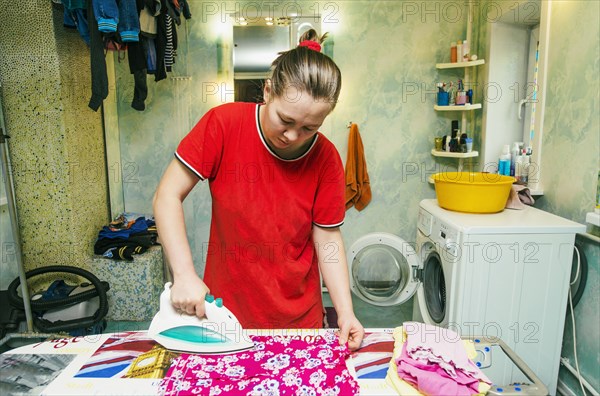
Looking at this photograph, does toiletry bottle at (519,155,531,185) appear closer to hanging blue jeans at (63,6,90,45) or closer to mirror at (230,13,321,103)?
mirror at (230,13,321,103)

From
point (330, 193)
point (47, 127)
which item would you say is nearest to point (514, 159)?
point (330, 193)

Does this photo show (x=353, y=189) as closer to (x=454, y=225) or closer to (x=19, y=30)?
(x=454, y=225)

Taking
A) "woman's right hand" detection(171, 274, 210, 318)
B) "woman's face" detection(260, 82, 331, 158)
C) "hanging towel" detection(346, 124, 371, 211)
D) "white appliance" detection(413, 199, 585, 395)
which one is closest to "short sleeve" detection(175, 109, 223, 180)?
"woman's face" detection(260, 82, 331, 158)

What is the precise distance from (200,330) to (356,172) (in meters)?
2.31

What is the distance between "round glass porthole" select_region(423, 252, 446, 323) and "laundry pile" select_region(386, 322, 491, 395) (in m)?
1.16

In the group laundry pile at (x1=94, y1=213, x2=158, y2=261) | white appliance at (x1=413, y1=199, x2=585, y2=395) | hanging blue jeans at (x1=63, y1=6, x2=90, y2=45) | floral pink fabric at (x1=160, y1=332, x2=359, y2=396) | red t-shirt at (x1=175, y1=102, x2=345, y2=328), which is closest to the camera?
floral pink fabric at (x1=160, y1=332, x2=359, y2=396)

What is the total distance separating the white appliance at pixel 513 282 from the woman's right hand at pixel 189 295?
4.21ft

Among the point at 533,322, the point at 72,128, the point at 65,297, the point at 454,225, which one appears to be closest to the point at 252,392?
the point at 454,225

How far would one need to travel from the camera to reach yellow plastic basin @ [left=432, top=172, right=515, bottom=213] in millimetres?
1998

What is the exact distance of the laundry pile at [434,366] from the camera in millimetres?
867

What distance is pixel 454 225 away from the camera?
1863 mm

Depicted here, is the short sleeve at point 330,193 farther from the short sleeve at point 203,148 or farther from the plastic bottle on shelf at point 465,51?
the plastic bottle on shelf at point 465,51

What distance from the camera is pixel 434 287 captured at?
7.39 ft

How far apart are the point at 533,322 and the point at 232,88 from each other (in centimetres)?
237
